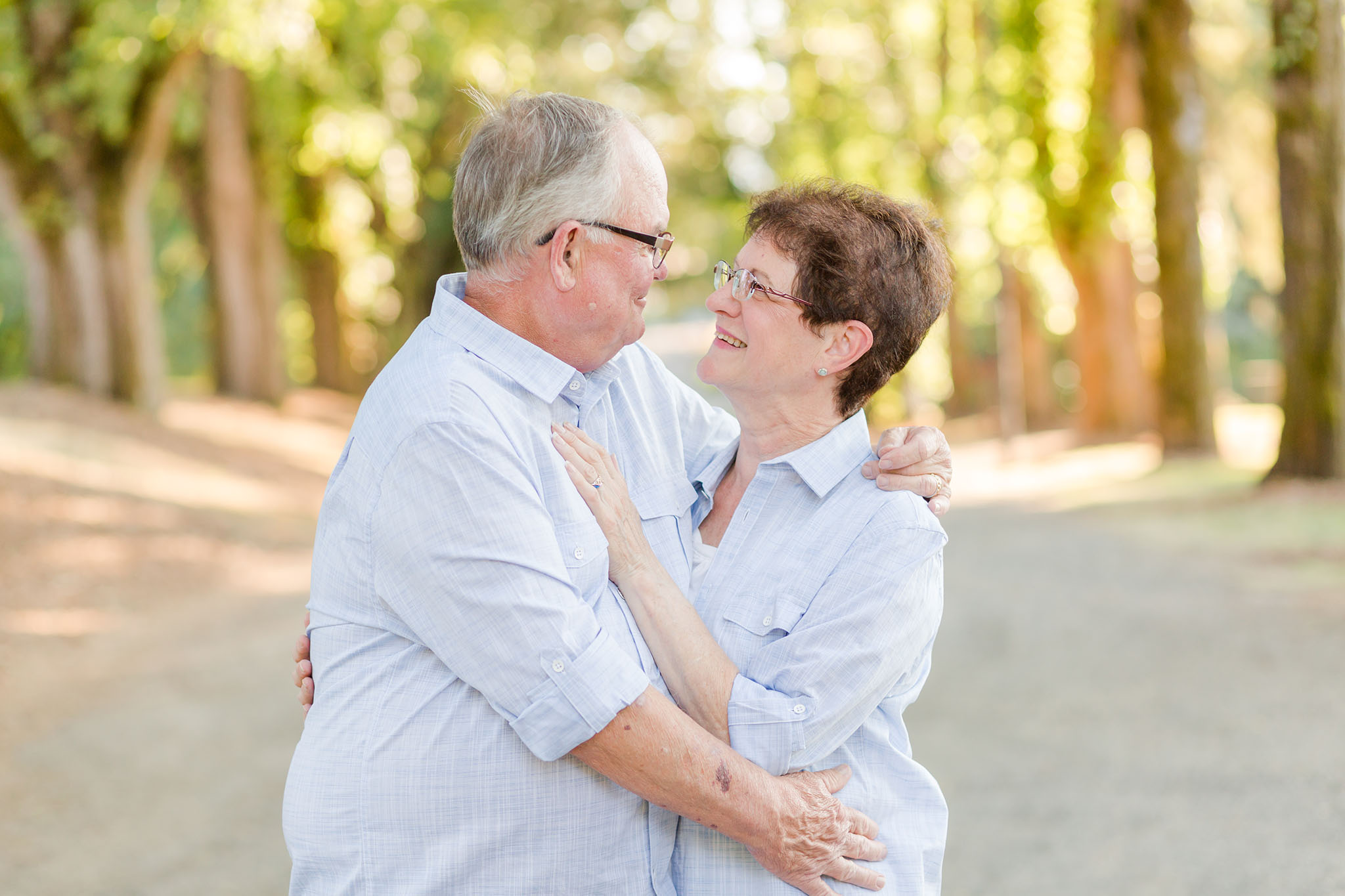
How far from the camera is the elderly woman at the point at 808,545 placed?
87.9 inches

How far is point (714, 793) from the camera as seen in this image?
214 cm

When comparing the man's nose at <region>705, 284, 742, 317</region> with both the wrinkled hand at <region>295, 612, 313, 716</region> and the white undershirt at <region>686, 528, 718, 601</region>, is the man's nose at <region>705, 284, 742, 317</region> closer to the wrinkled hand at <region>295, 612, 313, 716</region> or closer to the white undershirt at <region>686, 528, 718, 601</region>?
the white undershirt at <region>686, 528, 718, 601</region>

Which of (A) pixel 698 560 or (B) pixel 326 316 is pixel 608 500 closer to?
(A) pixel 698 560

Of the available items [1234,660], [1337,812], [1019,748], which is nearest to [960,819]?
[1019,748]

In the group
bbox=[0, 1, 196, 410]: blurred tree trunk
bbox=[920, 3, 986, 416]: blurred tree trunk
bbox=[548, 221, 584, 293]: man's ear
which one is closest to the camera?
bbox=[548, 221, 584, 293]: man's ear

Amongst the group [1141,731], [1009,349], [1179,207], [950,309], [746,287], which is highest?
[746,287]

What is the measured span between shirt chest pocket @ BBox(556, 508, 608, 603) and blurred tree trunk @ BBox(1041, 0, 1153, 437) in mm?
16979

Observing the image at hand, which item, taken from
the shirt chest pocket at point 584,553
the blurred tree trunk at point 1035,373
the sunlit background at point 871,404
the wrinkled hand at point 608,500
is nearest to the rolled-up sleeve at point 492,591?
the shirt chest pocket at point 584,553

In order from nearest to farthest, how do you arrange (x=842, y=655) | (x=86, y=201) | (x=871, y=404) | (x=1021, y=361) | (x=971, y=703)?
(x=842, y=655) → (x=971, y=703) → (x=871, y=404) → (x=86, y=201) → (x=1021, y=361)

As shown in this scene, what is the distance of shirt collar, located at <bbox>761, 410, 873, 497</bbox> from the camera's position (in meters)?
2.48

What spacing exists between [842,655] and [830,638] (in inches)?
1.6

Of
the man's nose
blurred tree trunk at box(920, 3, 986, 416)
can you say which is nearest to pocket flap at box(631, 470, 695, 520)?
the man's nose

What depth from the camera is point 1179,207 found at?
14438 mm

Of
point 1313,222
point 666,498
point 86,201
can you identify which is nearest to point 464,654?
point 666,498
